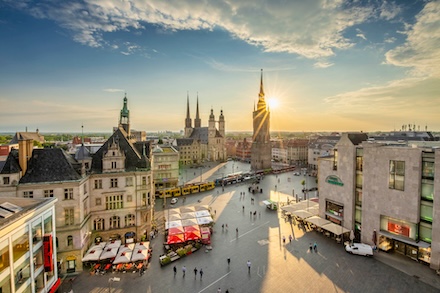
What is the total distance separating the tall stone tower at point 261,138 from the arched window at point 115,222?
82.1 metres

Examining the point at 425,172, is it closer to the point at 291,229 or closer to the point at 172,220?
the point at 291,229

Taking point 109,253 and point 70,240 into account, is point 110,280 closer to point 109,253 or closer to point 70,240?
point 109,253

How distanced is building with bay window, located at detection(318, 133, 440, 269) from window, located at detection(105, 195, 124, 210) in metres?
35.0

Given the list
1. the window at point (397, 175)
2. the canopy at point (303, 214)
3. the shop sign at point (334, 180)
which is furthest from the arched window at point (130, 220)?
the window at point (397, 175)

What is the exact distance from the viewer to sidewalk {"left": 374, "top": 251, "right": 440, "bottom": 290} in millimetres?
28984

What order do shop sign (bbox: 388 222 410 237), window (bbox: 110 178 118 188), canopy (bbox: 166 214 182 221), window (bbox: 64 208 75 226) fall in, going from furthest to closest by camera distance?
canopy (bbox: 166 214 182 221) < window (bbox: 110 178 118 188) < shop sign (bbox: 388 222 410 237) < window (bbox: 64 208 75 226)

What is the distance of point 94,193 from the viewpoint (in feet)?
123

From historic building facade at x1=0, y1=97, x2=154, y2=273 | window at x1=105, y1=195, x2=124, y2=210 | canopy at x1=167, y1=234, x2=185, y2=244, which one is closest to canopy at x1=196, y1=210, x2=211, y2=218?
canopy at x1=167, y1=234, x2=185, y2=244

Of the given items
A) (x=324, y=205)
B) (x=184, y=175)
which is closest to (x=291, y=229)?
(x=324, y=205)

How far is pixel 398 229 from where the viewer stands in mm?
34844

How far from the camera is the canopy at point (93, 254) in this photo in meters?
32.3

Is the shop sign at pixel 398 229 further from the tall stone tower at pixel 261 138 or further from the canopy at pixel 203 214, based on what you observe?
the tall stone tower at pixel 261 138

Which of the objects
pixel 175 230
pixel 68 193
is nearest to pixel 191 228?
pixel 175 230

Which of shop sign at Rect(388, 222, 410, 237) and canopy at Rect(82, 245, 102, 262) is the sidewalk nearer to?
shop sign at Rect(388, 222, 410, 237)
